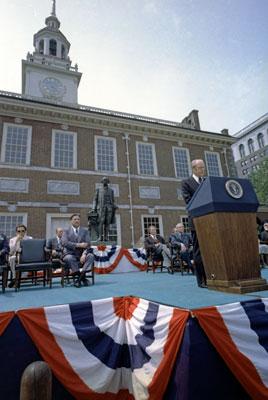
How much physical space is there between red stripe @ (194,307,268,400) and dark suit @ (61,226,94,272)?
3.40 m

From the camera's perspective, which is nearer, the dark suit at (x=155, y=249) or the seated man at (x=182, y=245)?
the seated man at (x=182, y=245)

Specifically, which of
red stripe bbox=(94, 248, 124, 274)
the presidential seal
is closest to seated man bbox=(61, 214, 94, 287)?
red stripe bbox=(94, 248, 124, 274)

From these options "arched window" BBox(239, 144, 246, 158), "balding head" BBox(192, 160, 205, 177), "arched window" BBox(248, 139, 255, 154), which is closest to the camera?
"balding head" BBox(192, 160, 205, 177)

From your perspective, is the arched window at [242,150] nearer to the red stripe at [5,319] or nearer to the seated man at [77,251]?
the seated man at [77,251]

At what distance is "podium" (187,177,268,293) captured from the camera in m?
2.30

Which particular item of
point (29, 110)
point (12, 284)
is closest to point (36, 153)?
point (29, 110)

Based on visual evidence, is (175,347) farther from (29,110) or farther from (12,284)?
(29,110)

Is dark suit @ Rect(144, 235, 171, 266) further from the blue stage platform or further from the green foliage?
the green foliage

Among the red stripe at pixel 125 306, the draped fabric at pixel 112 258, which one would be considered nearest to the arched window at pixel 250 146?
the draped fabric at pixel 112 258

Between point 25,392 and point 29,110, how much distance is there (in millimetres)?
13595

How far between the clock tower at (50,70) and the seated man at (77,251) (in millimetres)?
15967

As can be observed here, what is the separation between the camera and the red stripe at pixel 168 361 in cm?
154

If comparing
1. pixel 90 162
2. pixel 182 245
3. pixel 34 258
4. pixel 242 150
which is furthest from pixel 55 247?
pixel 242 150

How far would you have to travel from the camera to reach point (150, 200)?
13.9m
